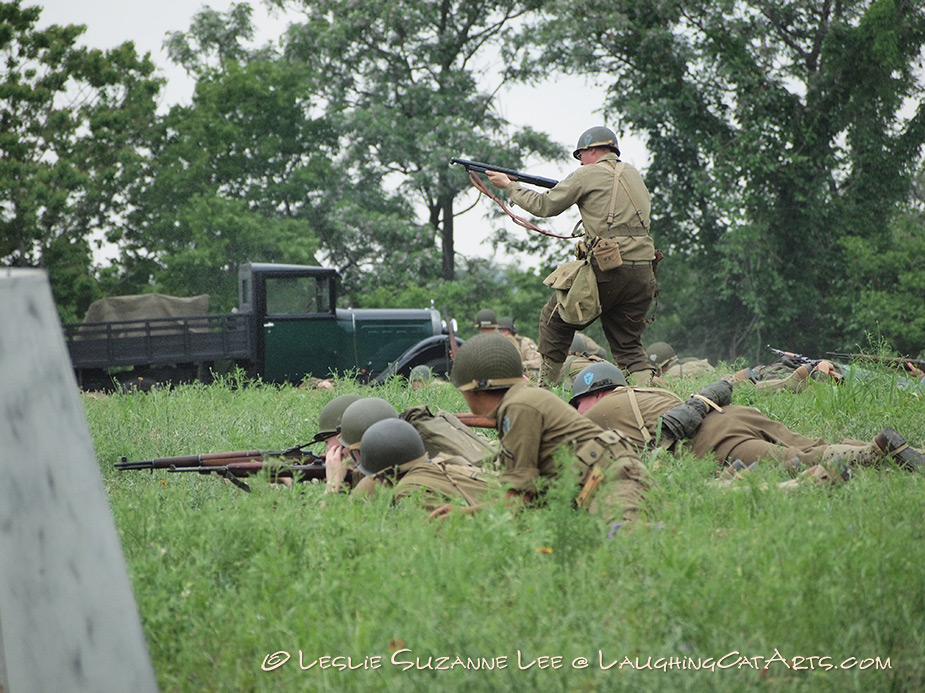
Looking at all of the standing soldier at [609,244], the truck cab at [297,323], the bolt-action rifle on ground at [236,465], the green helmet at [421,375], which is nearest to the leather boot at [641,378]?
the standing soldier at [609,244]

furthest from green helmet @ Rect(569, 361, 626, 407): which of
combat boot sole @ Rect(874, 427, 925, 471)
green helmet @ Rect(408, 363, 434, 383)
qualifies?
green helmet @ Rect(408, 363, 434, 383)

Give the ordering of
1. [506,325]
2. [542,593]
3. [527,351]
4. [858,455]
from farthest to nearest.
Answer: [506,325] < [527,351] < [858,455] < [542,593]

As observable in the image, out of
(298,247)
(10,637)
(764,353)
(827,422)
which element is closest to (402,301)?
(298,247)

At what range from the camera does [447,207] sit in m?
24.5

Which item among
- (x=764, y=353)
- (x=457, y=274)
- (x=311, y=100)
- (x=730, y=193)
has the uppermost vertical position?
(x=311, y=100)

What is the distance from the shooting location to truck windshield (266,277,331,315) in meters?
13.8

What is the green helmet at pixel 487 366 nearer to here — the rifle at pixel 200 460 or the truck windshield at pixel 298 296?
the rifle at pixel 200 460

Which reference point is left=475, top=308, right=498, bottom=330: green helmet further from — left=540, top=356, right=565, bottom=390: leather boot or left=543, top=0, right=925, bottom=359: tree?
left=543, top=0, right=925, bottom=359: tree

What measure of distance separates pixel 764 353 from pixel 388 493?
18.2 meters

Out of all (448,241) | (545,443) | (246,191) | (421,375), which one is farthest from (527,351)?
(246,191)

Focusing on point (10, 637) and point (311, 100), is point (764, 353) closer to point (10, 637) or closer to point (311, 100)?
point (311, 100)

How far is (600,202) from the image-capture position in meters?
7.61

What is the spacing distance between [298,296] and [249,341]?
884 mm

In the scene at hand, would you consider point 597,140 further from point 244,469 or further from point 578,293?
point 244,469
